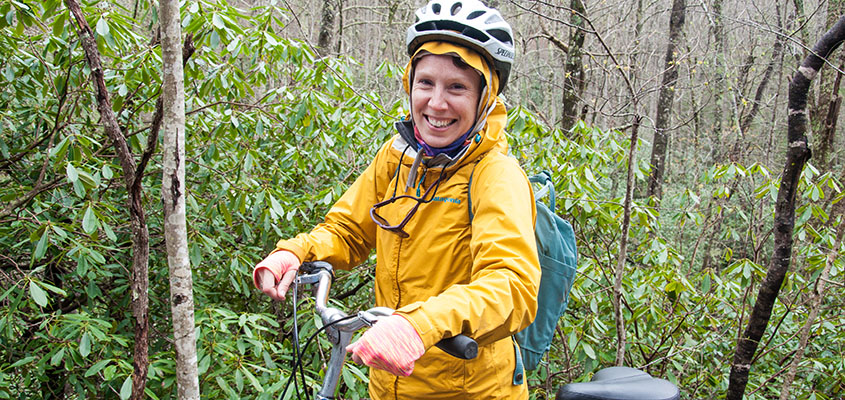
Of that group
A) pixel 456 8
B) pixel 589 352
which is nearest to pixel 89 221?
pixel 456 8

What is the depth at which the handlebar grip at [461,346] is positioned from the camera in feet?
3.93

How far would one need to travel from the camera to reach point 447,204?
5.57 feet

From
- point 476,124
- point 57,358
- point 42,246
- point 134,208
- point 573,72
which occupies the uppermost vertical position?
point 573,72

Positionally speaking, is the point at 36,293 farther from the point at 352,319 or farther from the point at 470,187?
the point at 470,187

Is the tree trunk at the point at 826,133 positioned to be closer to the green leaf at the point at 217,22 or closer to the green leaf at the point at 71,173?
the green leaf at the point at 217,22

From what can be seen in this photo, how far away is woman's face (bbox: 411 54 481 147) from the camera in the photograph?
1.76m

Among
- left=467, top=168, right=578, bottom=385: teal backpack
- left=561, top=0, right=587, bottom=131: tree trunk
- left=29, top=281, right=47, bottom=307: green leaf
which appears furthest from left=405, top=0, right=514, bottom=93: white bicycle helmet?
left=561, top=0, right=587, bottom=131: tree trunk

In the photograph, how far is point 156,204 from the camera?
3.57m

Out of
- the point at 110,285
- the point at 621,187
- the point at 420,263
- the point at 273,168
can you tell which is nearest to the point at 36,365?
the point at 110,285

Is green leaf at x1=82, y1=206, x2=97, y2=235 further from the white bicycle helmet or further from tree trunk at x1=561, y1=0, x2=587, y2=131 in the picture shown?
tree trunk at x1=561, y1=0, x2=587, y2=131

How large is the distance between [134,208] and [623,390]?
84.8 inches

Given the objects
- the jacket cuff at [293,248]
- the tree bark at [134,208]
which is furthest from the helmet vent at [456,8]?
the tree bark at [134,208]

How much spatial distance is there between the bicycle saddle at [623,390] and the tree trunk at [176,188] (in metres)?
1.56

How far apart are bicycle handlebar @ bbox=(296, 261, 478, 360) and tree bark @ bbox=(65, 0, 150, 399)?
1.10 m
